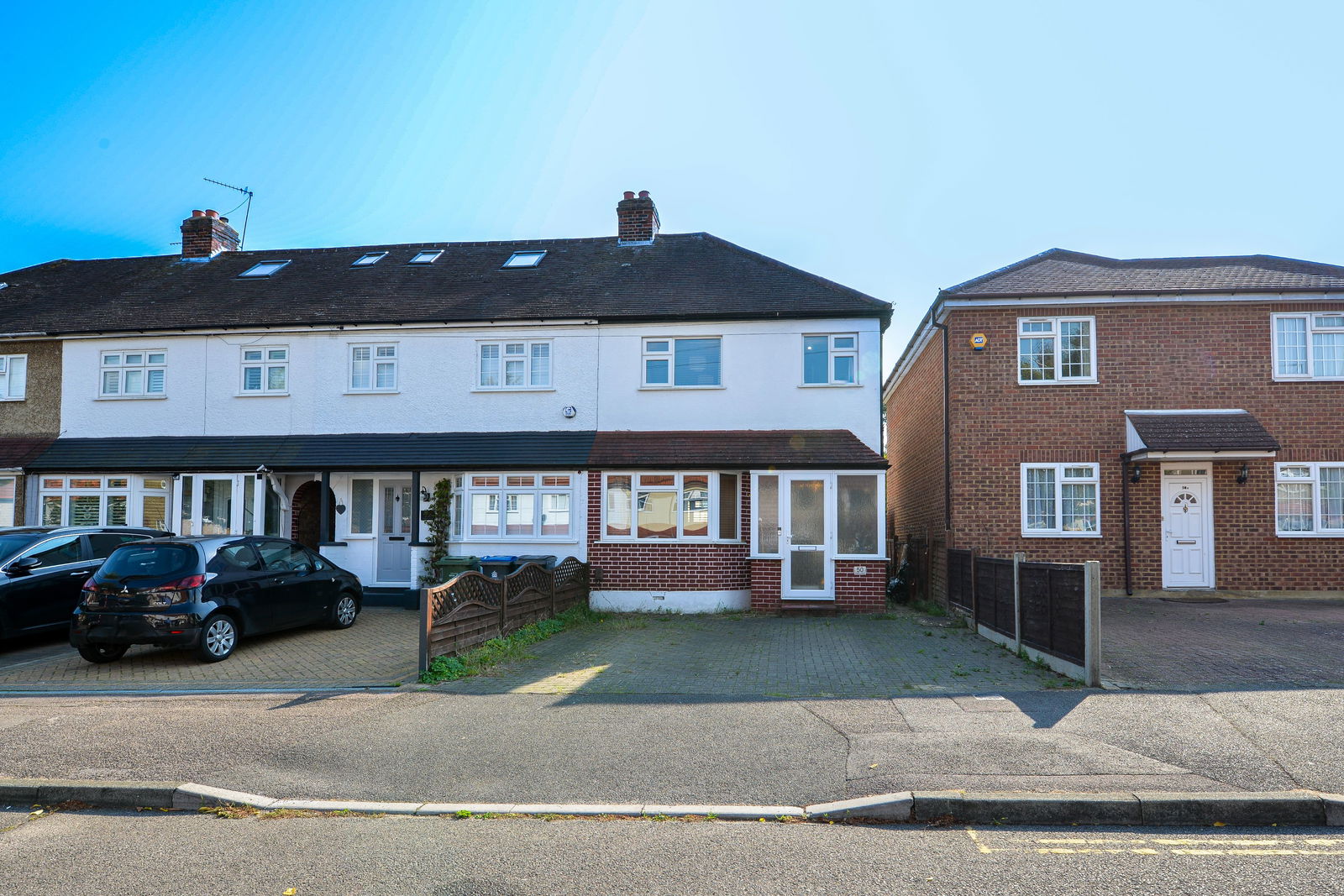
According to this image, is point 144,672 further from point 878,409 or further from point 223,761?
point 878,409

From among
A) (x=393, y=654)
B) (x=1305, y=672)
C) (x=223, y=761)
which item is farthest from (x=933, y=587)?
(x=223, y=761)

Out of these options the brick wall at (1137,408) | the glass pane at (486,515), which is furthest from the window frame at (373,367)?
the brick wall at (1137,408)

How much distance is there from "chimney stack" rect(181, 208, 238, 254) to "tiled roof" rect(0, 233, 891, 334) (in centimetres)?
45

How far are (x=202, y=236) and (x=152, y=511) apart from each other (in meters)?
8.98

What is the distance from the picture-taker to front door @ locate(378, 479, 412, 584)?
1739 centimetres

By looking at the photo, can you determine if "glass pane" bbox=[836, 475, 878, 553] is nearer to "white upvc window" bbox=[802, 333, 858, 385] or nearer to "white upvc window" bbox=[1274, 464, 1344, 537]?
"white upvc window" bbox=[802, 333, 858, 385]

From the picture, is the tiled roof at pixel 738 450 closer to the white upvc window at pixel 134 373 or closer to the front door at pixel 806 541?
the front door at pixel 806 541

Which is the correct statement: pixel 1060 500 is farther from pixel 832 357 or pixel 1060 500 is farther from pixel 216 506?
pixel 216 506

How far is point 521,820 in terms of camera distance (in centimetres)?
537

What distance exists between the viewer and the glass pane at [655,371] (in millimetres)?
16891

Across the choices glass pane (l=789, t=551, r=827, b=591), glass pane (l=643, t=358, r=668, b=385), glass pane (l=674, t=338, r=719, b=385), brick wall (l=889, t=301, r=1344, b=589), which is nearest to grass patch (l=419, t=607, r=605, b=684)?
glass pane (l=789, t=551, r=827, b=591)

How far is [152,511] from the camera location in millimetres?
17609

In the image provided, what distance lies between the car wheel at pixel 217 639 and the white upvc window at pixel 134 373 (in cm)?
941

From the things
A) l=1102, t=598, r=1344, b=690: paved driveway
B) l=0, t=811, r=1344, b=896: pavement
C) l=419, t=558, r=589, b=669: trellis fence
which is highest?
l=419, t=558, r=589, b=669: trellis fence
